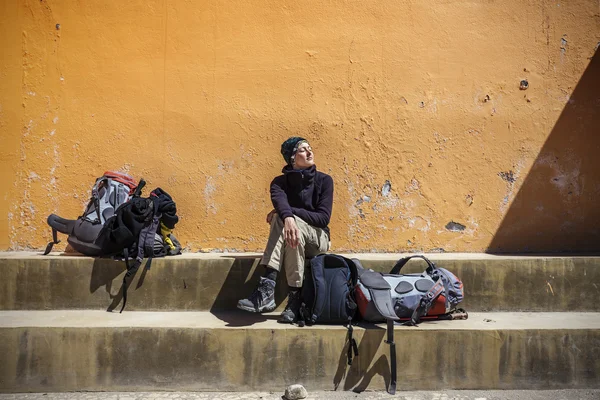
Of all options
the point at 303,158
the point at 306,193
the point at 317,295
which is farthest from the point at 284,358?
the point at 303,158

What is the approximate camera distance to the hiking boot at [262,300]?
150 inches

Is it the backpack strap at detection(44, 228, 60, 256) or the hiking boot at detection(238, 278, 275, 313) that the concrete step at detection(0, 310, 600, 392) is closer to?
the hiking boot at detection(238, 278, 275, 313)

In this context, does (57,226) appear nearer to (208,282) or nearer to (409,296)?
(208,282)

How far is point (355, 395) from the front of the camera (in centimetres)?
361

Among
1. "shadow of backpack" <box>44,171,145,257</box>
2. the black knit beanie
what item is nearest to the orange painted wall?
"shadow of backpack" <box>44,171,145,257</box>

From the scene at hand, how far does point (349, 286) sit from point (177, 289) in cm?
139

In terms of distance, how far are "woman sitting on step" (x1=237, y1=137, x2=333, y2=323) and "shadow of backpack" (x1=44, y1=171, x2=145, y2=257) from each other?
1.37 meters

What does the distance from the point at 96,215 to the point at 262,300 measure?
1.78 meters

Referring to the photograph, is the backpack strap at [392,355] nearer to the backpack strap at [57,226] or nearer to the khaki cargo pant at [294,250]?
the khaki cargo pant at [294,250]

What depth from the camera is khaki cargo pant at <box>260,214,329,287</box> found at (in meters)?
3.92

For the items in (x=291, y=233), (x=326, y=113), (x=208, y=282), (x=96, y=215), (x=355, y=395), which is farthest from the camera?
(x=326, y=113)

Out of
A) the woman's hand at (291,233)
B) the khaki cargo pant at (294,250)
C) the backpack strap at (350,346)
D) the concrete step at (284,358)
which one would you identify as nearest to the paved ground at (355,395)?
the concrete step at (284,358)

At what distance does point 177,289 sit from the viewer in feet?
14.2

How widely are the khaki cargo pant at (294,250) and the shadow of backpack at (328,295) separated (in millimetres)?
108
